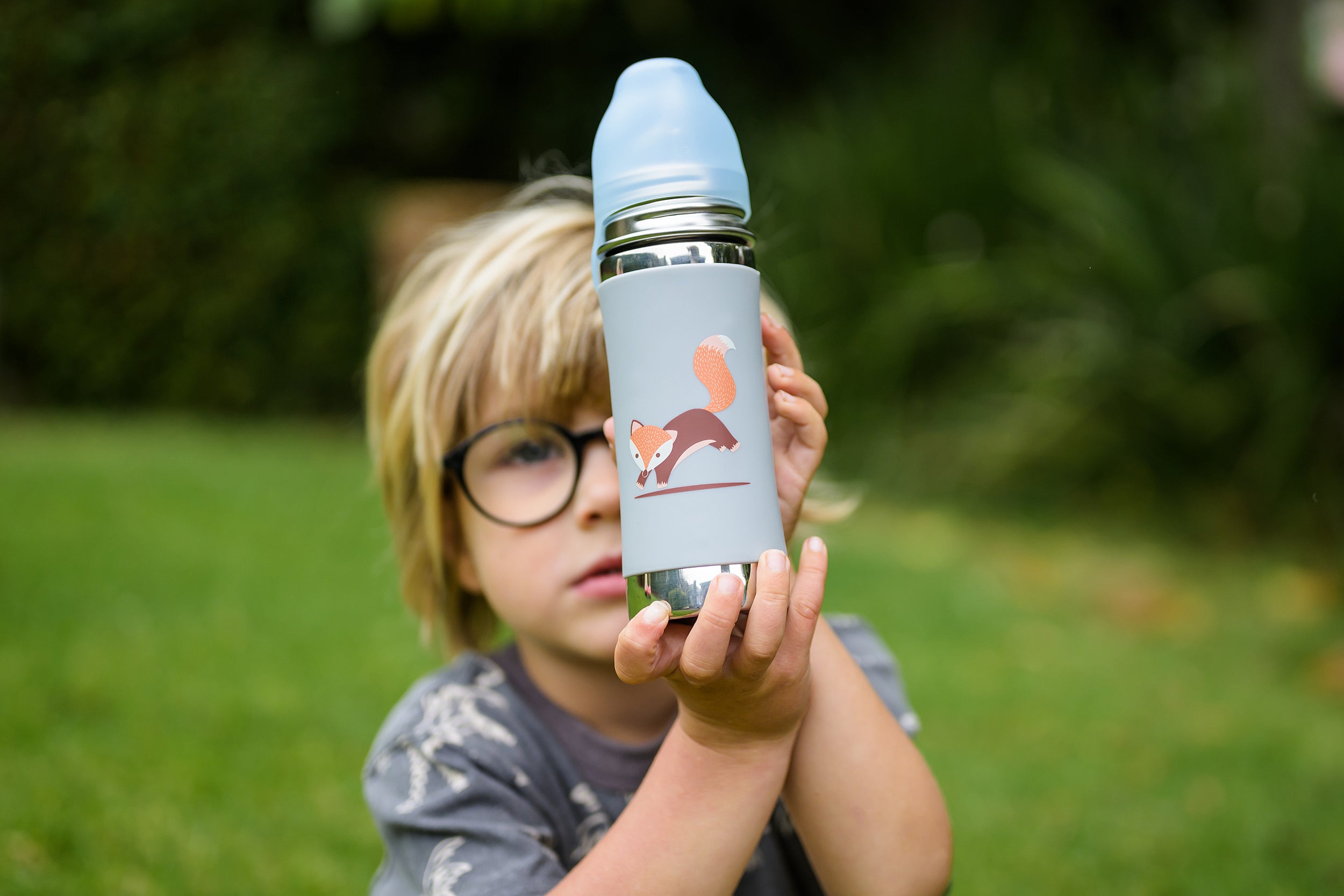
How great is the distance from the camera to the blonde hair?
157 cm

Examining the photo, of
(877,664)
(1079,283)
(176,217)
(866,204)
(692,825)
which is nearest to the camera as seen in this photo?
(692,825)

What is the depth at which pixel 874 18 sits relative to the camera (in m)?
8.87

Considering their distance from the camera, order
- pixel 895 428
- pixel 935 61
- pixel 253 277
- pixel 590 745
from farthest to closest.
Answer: pixel 253 277 < pixel 935 61 < pixel 895 428 < pixel 590 745

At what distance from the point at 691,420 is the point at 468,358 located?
627mm

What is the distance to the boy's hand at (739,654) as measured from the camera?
3.56ft

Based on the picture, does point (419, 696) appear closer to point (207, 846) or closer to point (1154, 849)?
point (207, 846)

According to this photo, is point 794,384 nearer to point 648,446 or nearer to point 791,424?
point 791,424

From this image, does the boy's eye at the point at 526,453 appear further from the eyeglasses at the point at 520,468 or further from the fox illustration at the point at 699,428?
the fox illustration at the point at 699,428

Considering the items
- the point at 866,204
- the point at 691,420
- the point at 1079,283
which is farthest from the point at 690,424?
the point at 866,204

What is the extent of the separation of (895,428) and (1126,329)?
1.22m

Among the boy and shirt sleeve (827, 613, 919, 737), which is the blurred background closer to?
the boy

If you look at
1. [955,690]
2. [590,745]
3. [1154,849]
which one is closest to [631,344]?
[590,745]

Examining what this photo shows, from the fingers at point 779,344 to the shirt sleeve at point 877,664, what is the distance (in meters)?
0.52

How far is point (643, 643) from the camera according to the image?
1.09 m
